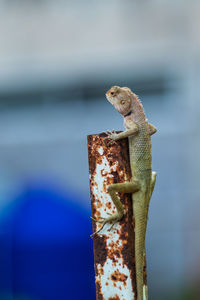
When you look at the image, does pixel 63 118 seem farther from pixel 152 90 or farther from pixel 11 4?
pixel 11 4

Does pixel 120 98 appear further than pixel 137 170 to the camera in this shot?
Yes

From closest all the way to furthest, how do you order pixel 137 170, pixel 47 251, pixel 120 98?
pixel 137 170, pixel 120 98, pixel 47 251

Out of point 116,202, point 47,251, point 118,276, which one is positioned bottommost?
point 47,251

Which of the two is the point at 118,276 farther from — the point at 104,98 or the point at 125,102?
the point at 104,98

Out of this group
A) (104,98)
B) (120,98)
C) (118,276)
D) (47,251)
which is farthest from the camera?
(104,98)

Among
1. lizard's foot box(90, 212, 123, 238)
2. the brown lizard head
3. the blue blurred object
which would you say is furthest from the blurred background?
lizard's foot box(90, 212, 123, 238)

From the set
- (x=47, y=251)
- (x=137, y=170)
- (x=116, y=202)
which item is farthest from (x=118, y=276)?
(x=47, y=251)

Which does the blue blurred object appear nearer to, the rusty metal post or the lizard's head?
the lizard's head
